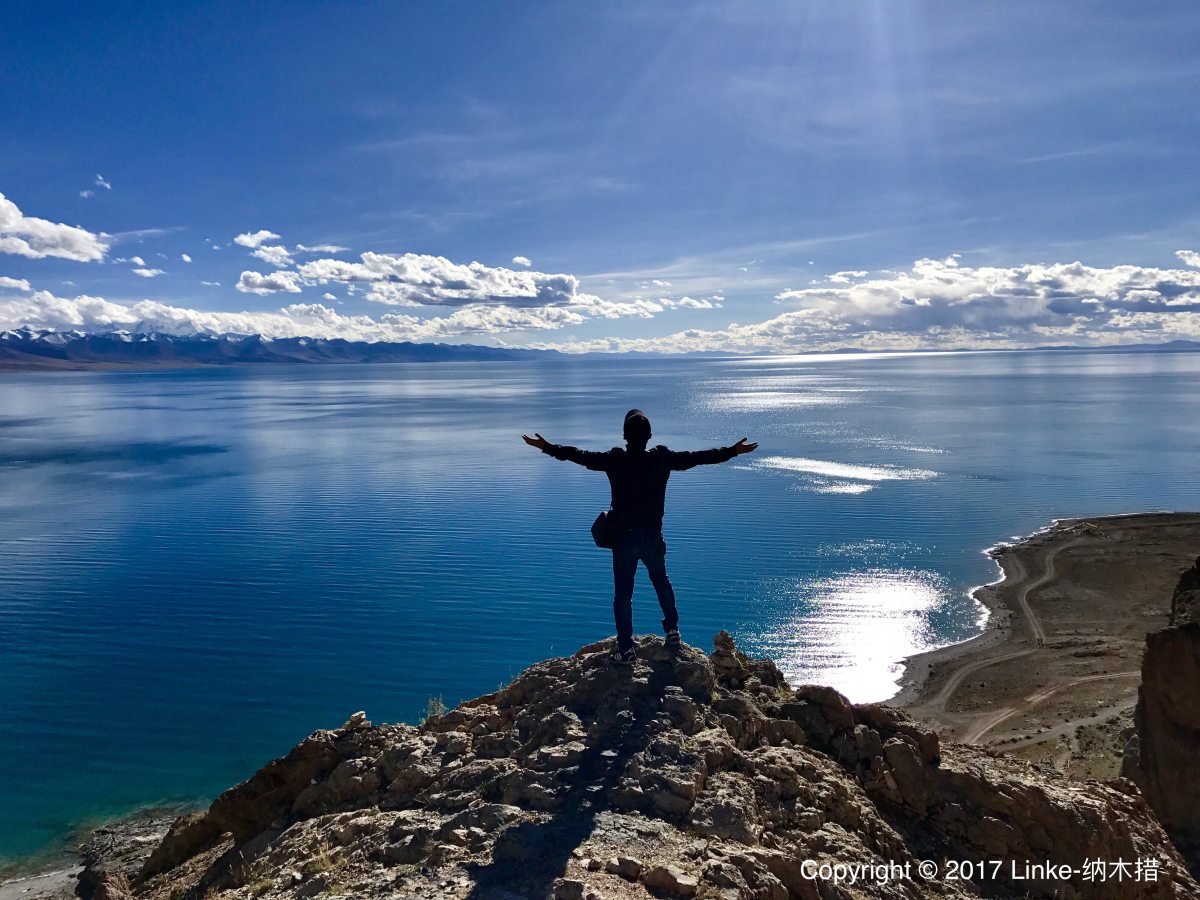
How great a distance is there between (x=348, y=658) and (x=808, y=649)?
48.7ft

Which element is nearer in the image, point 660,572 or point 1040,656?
point 660,572

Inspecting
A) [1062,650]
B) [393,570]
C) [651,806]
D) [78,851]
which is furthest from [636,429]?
[393,570]

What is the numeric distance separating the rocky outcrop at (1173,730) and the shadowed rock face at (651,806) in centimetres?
401

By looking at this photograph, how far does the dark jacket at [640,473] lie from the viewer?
790cm

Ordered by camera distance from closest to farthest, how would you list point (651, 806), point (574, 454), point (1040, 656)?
point (651, 806)
point (574, 454)
point (1040, 656)

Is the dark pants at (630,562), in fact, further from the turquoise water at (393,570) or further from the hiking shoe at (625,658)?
the turquoise water at (393,570)

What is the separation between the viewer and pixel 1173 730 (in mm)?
11352

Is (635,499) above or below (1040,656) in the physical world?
above

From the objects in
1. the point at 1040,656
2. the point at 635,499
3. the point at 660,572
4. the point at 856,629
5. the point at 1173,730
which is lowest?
the point at 856,629

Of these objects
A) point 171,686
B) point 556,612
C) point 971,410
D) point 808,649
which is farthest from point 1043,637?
point 971,410

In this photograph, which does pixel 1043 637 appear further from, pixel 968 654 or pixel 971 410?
pixel 971 410

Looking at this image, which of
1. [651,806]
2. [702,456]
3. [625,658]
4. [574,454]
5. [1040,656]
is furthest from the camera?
[1040,656]

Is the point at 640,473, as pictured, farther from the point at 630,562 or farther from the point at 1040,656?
the point at 1040,656

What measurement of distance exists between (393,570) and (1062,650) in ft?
81.8
